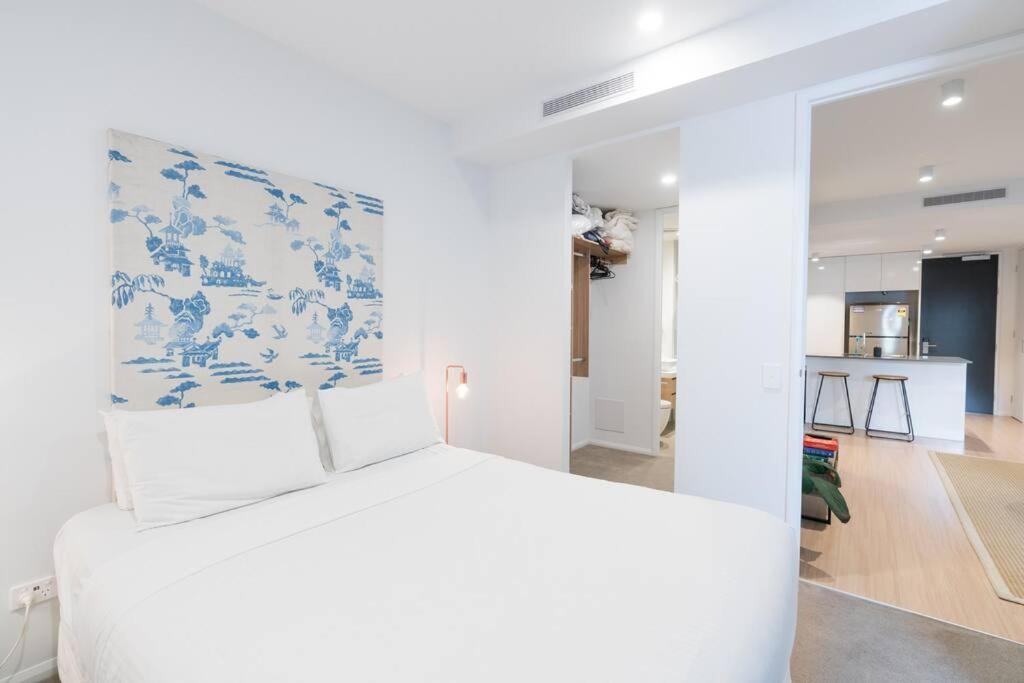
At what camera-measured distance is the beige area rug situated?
8.21 ft

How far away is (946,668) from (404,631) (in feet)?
7.14

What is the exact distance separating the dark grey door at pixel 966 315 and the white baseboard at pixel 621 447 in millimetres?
5697

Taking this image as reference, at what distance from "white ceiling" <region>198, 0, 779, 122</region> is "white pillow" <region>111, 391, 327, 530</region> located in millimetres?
1813

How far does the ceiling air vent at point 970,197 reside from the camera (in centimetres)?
431

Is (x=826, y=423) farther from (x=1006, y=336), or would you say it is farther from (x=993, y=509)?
(x=1006, y=336)

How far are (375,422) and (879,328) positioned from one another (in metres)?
7.63

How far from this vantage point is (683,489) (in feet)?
9.22

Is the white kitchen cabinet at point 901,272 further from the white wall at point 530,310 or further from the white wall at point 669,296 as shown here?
the white wall at point 530,310

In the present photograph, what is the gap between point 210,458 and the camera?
1.77 m

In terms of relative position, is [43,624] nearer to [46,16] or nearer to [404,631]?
[404,631]

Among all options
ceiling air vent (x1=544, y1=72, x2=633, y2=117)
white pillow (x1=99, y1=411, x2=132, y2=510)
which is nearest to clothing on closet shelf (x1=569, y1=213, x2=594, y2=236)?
ceiling air vent (x1=544, y1=72, x2=633, y2=117)

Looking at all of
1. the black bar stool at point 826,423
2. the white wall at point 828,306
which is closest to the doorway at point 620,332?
the black bar stool at point 826,423

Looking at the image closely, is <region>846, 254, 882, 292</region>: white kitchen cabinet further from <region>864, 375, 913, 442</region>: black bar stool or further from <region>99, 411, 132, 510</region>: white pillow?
<region>99, 411, 132, 510</region>: white pillow

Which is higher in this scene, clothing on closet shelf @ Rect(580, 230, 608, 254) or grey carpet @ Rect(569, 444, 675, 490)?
clothing on closet shelf @ Rect(580, 230, 608, 254)
